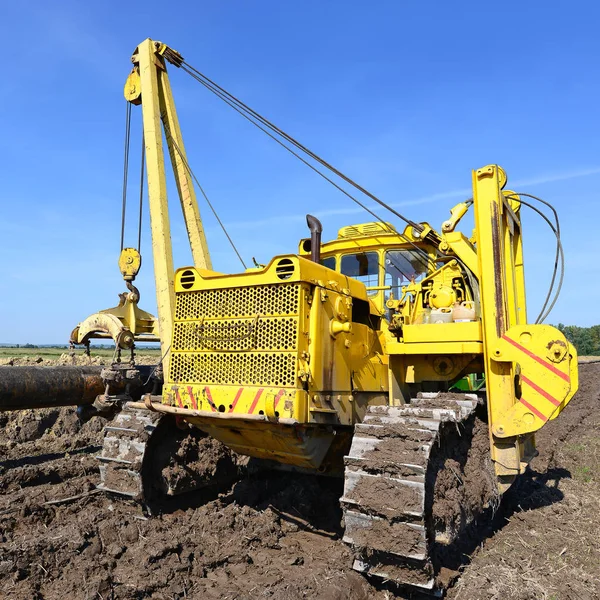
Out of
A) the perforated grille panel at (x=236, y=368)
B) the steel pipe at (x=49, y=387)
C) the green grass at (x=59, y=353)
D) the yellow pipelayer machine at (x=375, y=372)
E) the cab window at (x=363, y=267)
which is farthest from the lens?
the green grass at (x=59, y=353)

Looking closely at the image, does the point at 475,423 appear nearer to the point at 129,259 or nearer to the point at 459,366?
the point at 459,366

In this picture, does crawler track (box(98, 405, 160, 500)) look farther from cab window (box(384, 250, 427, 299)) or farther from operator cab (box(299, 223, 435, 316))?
cab window (box(384, 250, 427, 299))

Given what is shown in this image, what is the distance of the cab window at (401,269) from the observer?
Result: 6.21 metres

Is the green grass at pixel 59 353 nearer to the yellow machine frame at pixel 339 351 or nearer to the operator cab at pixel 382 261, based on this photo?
the operator cab at pixel 382 261

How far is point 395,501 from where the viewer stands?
150 inches

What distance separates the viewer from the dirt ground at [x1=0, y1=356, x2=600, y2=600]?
4.00 m

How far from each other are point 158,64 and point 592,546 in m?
7.00

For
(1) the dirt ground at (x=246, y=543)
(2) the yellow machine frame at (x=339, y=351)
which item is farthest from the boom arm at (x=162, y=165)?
(1) the dirt ground at (x=246, y=543)

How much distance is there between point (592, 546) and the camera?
16.0 feet

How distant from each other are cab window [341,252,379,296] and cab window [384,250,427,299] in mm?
A: 133

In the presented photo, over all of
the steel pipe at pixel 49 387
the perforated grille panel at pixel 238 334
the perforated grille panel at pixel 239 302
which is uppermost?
the perforated grille panel at pixel 239 302

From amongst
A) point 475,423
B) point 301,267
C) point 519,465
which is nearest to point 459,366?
point 475,423

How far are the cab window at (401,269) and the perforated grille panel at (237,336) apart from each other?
2.12 metres

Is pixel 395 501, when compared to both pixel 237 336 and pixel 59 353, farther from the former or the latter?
pixel 59 353
